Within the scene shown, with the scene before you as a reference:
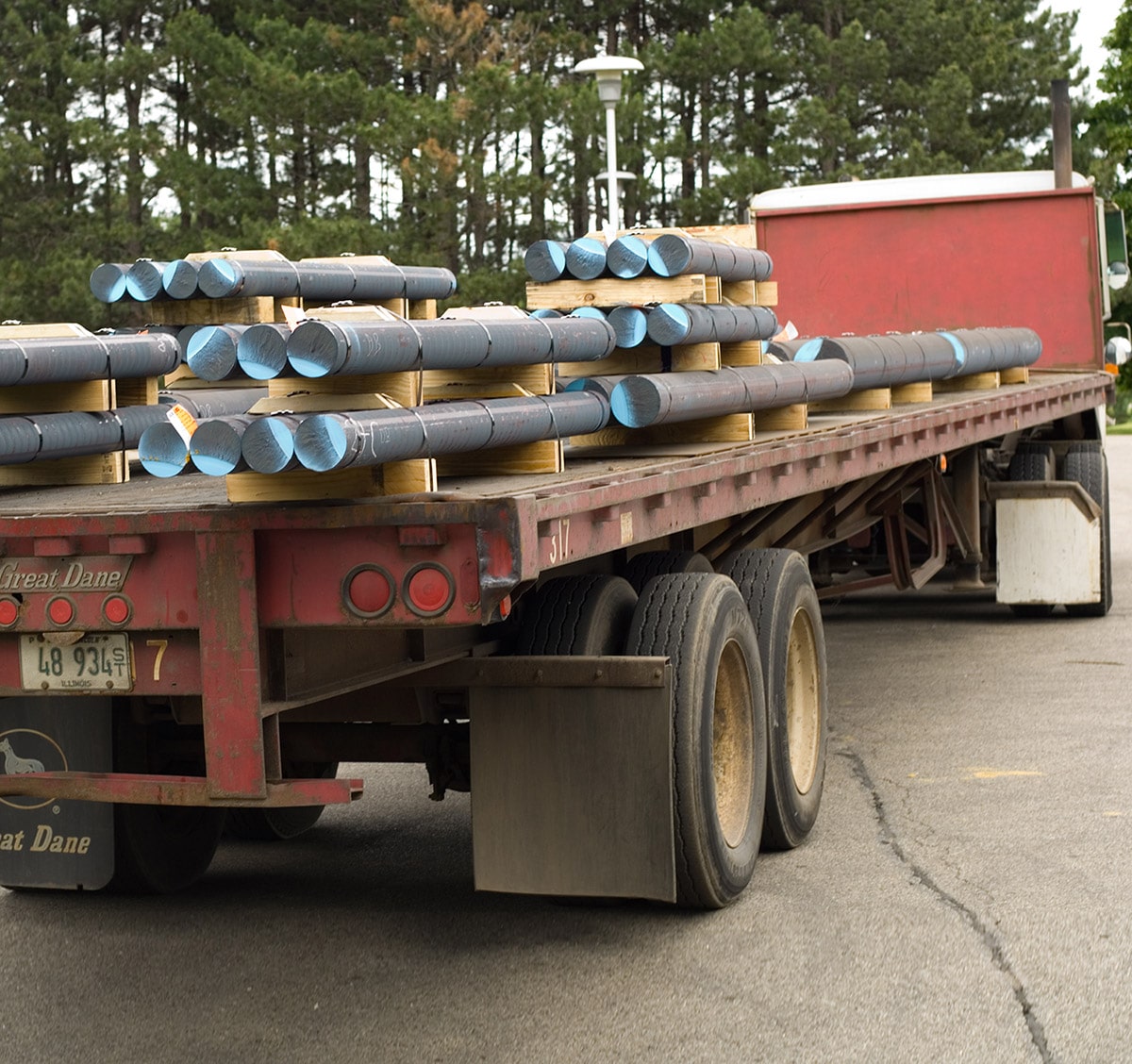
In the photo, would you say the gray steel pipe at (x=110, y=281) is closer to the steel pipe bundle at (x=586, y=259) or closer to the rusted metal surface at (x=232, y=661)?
the steel pipe bundle at (x=586, y=259)

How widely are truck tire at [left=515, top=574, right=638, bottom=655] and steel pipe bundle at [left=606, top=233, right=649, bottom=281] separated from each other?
126 cm

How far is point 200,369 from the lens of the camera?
4828 millimetres

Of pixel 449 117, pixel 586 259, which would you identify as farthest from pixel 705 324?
pixel 449 117

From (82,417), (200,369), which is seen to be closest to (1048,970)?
(200,369)

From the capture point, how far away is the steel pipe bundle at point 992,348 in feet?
34.4

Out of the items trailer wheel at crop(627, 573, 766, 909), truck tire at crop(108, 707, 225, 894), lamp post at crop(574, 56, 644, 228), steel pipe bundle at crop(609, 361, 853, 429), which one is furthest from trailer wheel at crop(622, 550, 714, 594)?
lamp post at crop(574, 56, 644, 228)

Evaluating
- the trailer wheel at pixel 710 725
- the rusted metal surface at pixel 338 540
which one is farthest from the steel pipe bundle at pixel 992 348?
the rusted metal surface at pixel 338 540

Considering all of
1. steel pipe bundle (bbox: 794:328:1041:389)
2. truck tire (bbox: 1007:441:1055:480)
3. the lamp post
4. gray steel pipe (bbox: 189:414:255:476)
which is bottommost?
truck tire (bbox: 1007:441:1055:480)

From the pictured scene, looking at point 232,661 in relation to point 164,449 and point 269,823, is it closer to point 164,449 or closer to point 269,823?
point 164,449

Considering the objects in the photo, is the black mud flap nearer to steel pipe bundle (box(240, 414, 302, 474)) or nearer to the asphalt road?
the asphalt road

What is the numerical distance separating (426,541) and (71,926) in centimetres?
254

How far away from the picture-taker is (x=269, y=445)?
4176 millimetres

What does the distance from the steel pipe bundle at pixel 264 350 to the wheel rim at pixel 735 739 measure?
7.13ft

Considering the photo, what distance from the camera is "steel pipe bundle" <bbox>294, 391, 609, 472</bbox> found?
13.6ft
